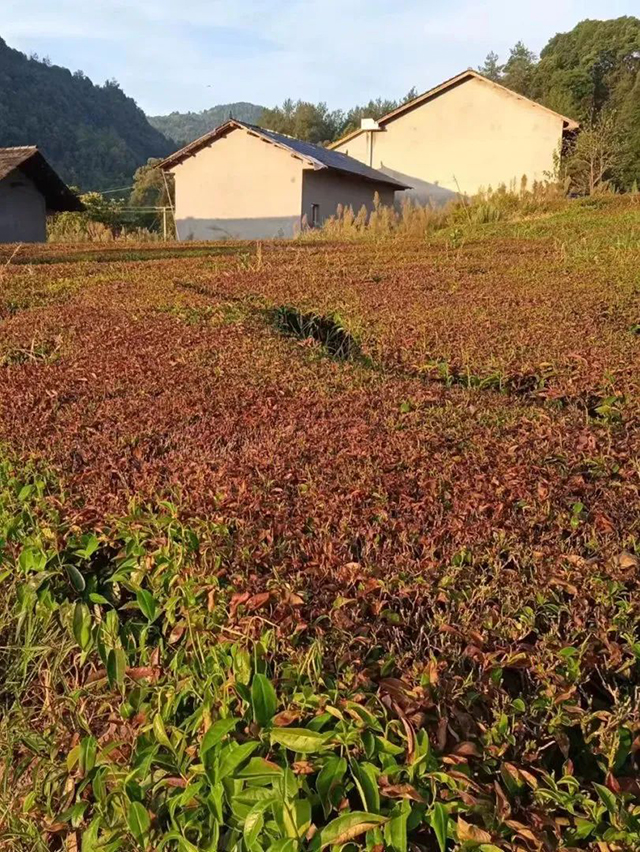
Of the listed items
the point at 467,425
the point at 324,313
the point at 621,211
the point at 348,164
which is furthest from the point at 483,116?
the point at 467,425

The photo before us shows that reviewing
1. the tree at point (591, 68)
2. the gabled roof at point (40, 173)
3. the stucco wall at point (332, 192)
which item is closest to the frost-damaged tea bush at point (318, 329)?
the gabled roof at point (40, 173)

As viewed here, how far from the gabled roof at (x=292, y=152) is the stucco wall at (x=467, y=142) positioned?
9.48ft

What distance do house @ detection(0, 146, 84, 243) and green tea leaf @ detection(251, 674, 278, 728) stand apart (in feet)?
74.8

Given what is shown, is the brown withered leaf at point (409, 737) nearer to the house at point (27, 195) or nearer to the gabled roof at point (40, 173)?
the gabled roof at point (40, 173)

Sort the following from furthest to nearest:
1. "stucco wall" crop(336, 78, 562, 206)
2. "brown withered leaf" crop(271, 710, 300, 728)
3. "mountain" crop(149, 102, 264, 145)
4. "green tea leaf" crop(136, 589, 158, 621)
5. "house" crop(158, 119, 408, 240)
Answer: "mountain" crop(149, 102, 264, 145) < "stucco wall" crop(336, 78, 562, 206) < "house" crop(158, 119, 408, 240) < "green tea leaf" crop(136, 589, 158, 621) < "brown withered leaf" crop(271, 710, 300, 728)

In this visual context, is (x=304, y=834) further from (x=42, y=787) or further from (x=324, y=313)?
(x=324, y=313)

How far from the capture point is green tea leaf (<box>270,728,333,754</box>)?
1.35 metres

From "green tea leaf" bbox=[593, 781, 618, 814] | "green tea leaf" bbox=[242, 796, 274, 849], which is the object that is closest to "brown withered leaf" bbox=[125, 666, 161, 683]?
"green tea leaf" bbox=[242, 796, 274, 849]

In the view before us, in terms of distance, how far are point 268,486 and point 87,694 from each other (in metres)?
0.73

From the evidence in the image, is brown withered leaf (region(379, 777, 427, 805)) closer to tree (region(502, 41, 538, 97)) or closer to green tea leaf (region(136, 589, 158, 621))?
green tea leaf (region(136, 589, 158, 621))

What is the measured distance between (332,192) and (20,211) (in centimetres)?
1079

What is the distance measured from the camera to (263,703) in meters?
1.45

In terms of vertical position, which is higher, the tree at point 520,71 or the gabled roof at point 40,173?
the tree at point 520,71

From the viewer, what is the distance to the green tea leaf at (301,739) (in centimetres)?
135
